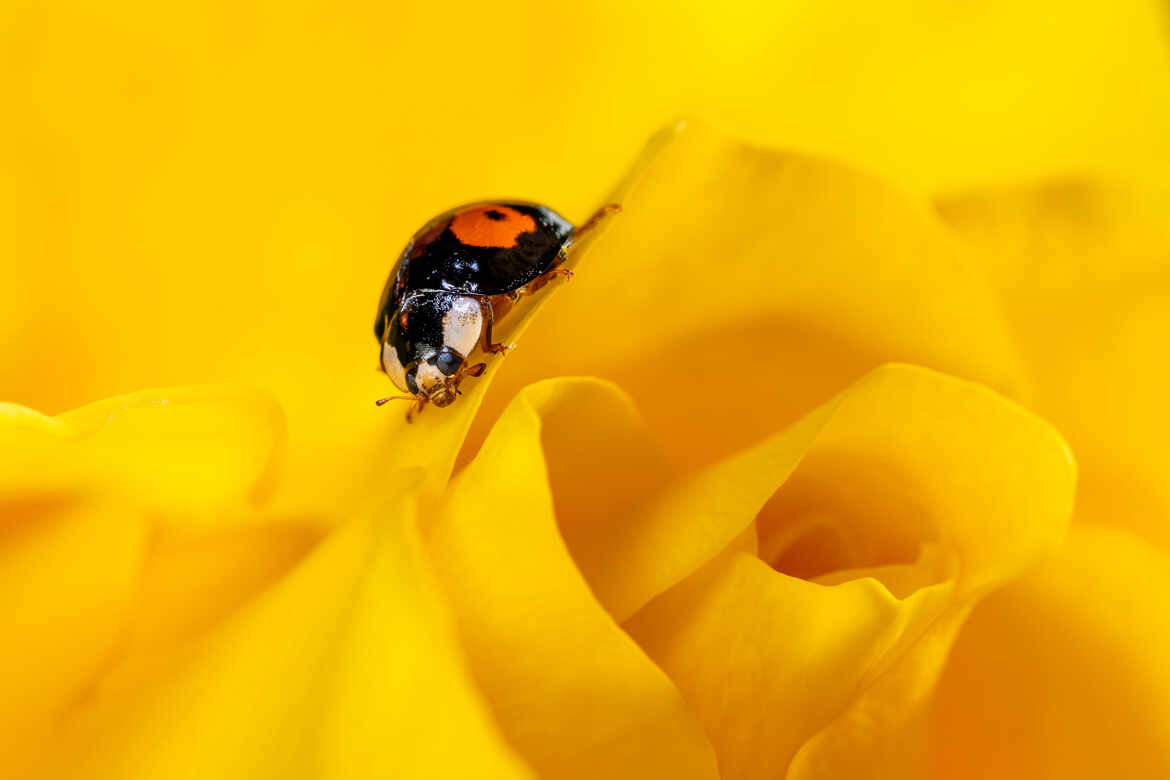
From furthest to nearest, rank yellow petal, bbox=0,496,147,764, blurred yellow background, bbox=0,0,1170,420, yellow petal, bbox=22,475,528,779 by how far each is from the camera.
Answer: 1. blurred yellow background, bbox=0,0,1170,420
2. yellow petal, bbox=0,496,147,764
3. yellow petal, bbox=22,475,528,779

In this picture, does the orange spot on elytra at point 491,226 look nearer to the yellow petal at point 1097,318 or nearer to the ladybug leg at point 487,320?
the ladybug leg at point 487,320

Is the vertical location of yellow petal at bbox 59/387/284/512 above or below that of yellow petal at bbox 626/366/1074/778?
above

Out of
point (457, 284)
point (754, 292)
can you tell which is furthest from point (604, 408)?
point (457, 284)

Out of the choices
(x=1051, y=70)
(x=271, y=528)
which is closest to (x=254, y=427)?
(x=271, y=528)

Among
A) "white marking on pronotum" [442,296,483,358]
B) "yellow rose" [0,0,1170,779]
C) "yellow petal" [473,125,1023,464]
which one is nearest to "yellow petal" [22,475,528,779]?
"yellow rose" [0,0,1170,779]

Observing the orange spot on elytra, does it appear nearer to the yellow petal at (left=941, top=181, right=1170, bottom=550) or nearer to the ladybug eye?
the ladybug eye

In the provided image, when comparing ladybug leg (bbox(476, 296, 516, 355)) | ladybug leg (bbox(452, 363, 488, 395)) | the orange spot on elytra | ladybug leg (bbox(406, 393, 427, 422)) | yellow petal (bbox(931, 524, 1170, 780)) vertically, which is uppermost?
the orange spot on elytra

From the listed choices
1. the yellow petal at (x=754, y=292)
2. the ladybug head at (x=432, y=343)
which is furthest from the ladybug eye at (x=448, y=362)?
the yellow petal at (x=754, y=292)

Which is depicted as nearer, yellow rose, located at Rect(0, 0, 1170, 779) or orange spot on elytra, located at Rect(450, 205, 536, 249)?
yellow rose, located at Rect(0, 0, 1170, 779)
